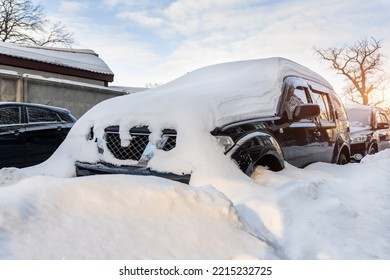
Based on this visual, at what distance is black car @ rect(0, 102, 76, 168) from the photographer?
579cm

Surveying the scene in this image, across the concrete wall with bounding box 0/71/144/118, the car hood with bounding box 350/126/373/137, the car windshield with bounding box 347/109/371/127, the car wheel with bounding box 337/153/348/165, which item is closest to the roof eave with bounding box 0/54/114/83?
the concrete wall with bounding box 0/71/144/118

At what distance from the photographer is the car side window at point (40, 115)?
6355mm

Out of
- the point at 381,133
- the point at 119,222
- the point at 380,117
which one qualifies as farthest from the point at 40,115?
the point at 380,117

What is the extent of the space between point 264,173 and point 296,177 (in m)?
0.33

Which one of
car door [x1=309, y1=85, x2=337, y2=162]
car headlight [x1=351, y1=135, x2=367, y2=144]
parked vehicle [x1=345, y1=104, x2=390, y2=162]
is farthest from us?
parked vehicle [x1=345, y1=104, x2=390, y2=162]

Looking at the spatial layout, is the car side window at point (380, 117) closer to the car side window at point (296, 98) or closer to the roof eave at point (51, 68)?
the car side window at point (296, 98)

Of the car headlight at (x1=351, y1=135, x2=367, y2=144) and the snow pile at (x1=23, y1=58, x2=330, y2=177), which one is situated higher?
the snow pile at (x1=23, y1=58, x2=330, y2=177)

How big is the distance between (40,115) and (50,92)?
472cm

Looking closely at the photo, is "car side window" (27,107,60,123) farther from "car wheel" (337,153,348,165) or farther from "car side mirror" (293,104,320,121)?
"car wheel" (337,153,348,165)

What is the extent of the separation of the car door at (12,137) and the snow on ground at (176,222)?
3895 mm

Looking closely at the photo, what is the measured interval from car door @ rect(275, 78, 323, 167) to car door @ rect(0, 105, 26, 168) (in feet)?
14.5

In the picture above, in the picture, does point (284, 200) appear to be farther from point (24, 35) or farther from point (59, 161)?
point (24, 35)

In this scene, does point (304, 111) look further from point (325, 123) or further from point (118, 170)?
point (118, 170)

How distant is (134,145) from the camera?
3006 millimetres
